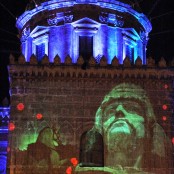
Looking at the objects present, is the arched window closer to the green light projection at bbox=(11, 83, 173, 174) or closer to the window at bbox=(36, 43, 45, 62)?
the green light projection at bbox=(11, 83, 173, 174)

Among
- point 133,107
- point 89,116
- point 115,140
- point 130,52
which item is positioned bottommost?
point 115,140

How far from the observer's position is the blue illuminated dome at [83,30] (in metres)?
26.2

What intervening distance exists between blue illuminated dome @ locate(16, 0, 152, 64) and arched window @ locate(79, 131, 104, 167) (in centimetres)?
441

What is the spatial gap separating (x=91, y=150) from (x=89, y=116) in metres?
1.70

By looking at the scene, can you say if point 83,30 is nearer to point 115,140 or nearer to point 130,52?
point 130,52

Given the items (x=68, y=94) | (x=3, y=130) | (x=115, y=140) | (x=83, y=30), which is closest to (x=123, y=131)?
(x=115, y=140)

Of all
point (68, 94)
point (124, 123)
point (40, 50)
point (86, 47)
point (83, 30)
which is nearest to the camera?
point (124, 123)

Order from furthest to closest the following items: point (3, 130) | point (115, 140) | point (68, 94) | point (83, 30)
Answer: point (3, 130), point (83, 30), point (68, 94), point (115, 140)

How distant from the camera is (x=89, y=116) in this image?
24.1 metres

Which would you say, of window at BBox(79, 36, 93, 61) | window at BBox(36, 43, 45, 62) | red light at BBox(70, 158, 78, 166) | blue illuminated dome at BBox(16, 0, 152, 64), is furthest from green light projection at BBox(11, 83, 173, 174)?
window at BBox(36, 43, 45, 62)

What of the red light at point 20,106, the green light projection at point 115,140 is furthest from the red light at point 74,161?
the red light at point 20,106

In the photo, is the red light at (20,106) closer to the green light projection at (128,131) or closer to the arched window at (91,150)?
the arched window at (91,150)

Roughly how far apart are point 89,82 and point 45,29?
4638 millimetres

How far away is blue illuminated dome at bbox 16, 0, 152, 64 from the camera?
26.2m
